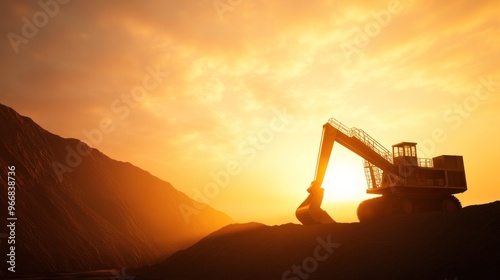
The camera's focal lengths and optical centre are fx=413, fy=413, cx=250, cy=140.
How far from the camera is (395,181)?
30094 millimetres

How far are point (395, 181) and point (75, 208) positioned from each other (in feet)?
158

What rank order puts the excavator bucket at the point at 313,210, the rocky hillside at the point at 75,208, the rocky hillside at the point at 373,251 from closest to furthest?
the rocky hillside at the point at 373,251 < the excavator bucket at the point at 313,210 < the rocky hillside at the point at 75,208

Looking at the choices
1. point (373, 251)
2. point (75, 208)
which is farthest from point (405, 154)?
point (75, 208)

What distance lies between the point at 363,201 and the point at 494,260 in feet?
46.6

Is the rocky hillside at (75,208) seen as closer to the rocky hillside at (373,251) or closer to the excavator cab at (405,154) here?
the rocky hillside at (373,251)

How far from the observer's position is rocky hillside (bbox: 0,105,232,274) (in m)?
46.7

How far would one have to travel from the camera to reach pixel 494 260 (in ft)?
55.6

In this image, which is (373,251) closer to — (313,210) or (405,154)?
(313,210)

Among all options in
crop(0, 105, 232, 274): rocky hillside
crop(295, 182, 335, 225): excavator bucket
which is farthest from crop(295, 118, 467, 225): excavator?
crop(0, 105, 232, 274): rocky hillside

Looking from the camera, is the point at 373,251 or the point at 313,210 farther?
the point at 313,210

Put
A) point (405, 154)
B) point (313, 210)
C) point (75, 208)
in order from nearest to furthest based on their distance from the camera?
point (313, 210)
point (405, 154)
point (75, 208)

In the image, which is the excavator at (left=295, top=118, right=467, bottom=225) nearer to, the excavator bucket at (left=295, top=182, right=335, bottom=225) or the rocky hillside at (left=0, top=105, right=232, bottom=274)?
the excavator bucket at (left=295, top=182, right=335, bottom=225)

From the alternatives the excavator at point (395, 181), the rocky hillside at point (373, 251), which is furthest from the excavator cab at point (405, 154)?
the rocky hillside at point (373, 251)

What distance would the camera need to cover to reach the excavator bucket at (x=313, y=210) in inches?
1098
